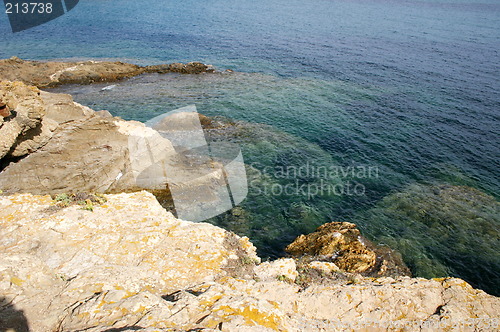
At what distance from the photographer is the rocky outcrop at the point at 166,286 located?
6.48 metres

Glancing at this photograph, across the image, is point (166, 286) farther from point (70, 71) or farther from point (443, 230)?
point (70, 71)

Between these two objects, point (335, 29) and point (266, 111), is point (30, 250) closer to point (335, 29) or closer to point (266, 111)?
point (266, 111)

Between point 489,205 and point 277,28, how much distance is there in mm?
71052

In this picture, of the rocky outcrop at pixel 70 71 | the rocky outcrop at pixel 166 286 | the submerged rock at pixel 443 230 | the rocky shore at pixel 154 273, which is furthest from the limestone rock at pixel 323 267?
the rocky outcrop at pixel 70 71

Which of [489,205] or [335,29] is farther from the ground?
[335,29]

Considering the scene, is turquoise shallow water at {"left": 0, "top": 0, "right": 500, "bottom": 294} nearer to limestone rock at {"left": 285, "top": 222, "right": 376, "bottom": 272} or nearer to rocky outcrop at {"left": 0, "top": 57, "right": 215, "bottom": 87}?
limestone rock at {"left": 285, "top": 222, "right": 376, "bottom": 272}

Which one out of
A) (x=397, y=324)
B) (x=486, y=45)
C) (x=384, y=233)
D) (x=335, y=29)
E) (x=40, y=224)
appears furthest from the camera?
(x=335, y=29)

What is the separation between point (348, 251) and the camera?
1427 cm

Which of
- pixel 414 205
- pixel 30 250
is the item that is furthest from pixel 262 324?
pixel 414 205

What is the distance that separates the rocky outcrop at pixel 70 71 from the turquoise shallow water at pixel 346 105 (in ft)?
9.62

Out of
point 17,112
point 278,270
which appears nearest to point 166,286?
point 278,270

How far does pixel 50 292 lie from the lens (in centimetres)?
739

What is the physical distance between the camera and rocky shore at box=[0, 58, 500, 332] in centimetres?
662

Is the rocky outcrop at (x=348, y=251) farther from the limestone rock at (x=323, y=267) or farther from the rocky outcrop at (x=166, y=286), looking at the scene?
the rocky outcrop at (x=166, y=286)
